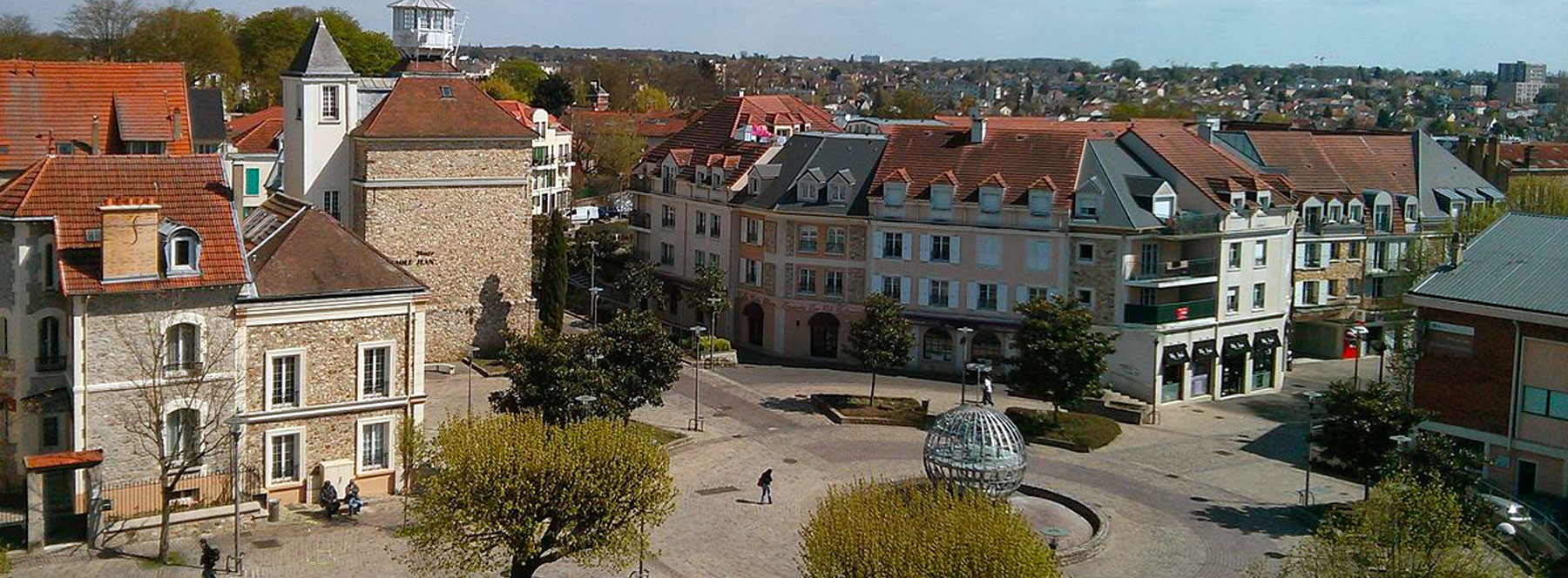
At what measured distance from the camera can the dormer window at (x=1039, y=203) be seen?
5384 cm

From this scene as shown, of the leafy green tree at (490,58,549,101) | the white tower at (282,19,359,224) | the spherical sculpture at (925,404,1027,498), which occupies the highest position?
the leafy green tree at (490,58,549,101)

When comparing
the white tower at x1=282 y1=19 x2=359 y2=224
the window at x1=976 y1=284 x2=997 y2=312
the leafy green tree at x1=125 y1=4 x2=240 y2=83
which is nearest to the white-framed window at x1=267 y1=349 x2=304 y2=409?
the white tower at x1=282 y1=19 x2=359 y2=224

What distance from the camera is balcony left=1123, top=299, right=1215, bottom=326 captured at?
171 feet

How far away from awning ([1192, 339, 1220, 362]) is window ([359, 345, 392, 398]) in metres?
29.4

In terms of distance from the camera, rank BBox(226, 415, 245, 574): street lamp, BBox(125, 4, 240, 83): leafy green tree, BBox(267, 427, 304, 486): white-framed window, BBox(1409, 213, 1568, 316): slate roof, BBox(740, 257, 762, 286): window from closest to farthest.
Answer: BBox(226, 415, 245, 574): street lamp < BBox(267, 427, 304, 486): white-framed window < BBox(1409, 213, 1568, 316): slate roof < BBox(740, 257, 762, 286): window < BBox(125, 4, 240, 83): leafy green tree

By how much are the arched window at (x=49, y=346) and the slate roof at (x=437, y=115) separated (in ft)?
56.2

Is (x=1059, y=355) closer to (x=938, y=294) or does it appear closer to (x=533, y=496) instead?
(x=938, y=294)

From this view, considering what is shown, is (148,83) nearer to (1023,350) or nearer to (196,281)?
(196,281)

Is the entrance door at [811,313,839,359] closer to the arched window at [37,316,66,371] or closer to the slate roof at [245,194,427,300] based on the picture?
the slate roof at [245,194,427,300]

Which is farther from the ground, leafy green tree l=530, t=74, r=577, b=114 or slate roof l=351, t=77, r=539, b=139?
leafy green tree l=530, t=74, r=577, b=114

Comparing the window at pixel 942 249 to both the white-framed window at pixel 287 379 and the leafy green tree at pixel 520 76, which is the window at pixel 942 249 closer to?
the white-framed window at pixel 287 379

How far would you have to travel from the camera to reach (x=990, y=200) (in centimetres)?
5497

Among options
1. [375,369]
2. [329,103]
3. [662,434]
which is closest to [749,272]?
[662,434]

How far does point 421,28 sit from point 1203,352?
33859mm
